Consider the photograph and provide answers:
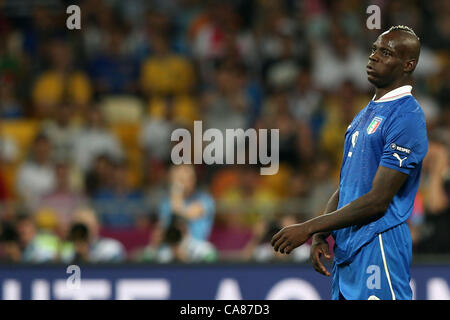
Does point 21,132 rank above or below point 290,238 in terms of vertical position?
above

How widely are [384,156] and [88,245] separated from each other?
4.15 metres

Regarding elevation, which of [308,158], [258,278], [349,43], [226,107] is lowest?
[258,278]

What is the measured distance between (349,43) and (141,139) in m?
2.64

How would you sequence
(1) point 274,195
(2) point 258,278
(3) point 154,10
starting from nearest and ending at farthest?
(2) point 258,278
(1) point 274,195
(3) point 154,10

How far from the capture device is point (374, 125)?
3934 mm

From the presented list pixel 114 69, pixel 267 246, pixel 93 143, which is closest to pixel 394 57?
pixel 267 246

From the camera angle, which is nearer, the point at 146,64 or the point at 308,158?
the point at 308,158

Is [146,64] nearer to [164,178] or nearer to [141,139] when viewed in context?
[141,139]

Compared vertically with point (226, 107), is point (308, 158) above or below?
below

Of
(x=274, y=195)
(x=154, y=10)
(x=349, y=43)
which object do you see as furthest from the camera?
(x=154, y=10)

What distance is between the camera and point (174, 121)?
9.31 meters

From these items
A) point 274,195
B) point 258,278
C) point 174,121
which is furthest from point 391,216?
point 174,121
